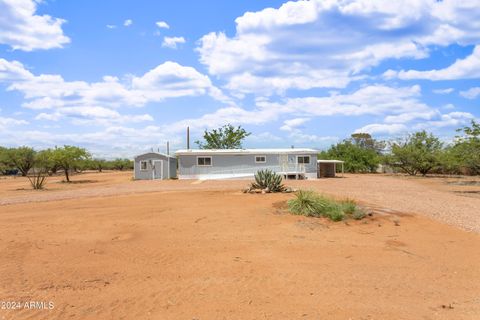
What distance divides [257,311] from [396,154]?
40.7 m

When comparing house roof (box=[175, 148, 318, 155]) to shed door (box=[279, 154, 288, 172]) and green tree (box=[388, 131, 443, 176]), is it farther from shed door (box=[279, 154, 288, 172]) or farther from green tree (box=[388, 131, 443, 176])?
green tree (box=[388, 131, 443, 176])

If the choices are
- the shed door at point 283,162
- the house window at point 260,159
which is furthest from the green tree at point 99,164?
the shed door at point 283,162

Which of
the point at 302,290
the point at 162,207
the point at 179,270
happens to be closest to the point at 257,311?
the point at 302,290

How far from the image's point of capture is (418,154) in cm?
4022

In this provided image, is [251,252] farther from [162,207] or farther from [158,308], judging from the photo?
[162,207]

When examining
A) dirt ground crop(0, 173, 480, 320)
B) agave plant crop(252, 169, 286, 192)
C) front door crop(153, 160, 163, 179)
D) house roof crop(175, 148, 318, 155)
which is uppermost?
house roof crop(175, 148, 318, 155)

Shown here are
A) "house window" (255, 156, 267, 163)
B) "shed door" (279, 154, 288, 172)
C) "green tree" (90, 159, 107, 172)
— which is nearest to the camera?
"shed door" (279, 154, 288, 172)

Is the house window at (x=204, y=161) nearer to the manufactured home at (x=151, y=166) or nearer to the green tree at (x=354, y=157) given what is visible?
the manufactured home at (x=151, y=166)

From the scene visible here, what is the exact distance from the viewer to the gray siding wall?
1280 inches

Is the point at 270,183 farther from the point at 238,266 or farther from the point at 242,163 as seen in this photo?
the point at 242,163

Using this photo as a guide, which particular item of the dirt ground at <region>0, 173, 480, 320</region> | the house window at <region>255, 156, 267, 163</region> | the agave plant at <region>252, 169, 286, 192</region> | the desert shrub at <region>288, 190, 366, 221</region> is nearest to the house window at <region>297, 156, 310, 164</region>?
the house window at <region>255, 156, 267, 163</region>

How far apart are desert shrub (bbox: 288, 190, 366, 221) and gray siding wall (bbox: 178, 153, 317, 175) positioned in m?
21.0

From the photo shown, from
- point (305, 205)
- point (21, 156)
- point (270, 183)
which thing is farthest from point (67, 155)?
point (305, 205)

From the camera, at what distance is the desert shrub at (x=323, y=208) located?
10.7 metres
